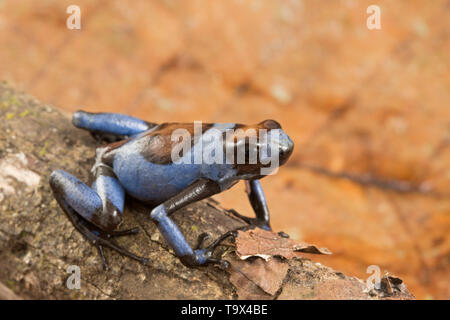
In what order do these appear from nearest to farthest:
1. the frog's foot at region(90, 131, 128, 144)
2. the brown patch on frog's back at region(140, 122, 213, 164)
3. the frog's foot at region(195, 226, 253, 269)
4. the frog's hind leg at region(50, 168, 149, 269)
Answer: the frog's foot at region(195, 226, 253, 269) < the frog's hind leg at region(50, 168, 149, 269) < the brown patch on frog's back at region(140, 122, 213, 164) < the frog's foot at region(90, 131, 128, 144)

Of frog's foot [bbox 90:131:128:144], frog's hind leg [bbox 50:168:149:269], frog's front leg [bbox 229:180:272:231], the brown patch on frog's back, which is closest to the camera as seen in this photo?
frog's hind leg [bbox 50:168:149:269]

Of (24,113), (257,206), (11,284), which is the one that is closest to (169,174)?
(257,206)

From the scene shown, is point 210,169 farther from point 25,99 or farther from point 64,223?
point 25,99

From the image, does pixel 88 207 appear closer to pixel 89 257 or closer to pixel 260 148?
pixel 89 257

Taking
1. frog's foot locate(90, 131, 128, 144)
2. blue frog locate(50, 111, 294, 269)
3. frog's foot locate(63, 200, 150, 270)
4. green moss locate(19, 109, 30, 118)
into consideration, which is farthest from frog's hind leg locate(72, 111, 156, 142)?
frog's foot locate(63, 200, 150, 270)

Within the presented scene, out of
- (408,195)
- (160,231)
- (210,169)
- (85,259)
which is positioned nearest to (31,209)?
(85,259)

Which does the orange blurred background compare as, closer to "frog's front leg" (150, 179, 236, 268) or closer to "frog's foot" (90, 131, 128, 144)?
"frog's foot" (90, 131, 128, 144)
